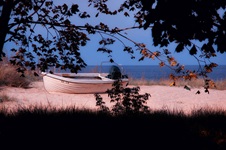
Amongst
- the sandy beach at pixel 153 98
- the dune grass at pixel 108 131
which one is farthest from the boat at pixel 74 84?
the dune grass at pixel 108 131

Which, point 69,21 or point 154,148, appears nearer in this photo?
point 154,148

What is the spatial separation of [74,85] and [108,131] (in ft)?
29.5

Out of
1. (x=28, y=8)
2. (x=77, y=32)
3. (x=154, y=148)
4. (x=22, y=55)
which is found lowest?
(x=154, y=148)

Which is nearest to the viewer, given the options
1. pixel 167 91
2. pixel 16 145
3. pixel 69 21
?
pixel 16 145

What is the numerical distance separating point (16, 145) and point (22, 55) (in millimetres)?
1968

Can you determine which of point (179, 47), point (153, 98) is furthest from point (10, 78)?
point (179, 47)

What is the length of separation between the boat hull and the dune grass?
7.63 meters

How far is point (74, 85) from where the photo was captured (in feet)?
44.9

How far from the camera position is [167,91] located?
1506cm

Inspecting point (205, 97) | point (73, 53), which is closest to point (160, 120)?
point (73, 53)

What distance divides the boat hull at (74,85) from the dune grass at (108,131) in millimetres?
7629

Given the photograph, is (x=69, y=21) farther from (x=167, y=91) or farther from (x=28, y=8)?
(x=167, y=91)

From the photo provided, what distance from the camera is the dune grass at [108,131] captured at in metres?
4.43

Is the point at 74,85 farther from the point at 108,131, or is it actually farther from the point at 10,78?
the point at 108,131
